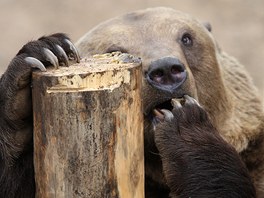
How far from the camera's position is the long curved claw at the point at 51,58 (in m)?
4.81

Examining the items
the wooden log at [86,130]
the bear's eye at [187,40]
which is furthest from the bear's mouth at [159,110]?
the bear's eye at [187,40]

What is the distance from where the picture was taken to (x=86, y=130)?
4527 millimetres

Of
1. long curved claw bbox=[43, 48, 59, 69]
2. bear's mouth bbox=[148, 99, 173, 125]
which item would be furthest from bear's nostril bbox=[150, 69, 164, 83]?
long curved claw bbox=[43, 48, 59, 69]

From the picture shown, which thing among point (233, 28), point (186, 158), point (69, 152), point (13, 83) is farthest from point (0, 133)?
point (233, 28)

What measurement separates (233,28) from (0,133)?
429 inches

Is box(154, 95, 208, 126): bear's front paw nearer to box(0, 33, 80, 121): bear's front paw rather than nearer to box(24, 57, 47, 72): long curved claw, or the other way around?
box(0, 33, 80, 121): bear's front paw

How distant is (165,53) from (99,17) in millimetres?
10780

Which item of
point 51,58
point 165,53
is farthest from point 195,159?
point 51,58

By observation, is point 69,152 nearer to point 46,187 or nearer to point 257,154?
point 46,187

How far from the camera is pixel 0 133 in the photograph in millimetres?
5059

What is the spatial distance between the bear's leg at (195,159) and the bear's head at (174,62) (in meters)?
0.17

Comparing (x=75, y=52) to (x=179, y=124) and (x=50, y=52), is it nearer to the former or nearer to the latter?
(x=50, y=52)

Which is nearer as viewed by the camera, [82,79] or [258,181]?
[82,79]

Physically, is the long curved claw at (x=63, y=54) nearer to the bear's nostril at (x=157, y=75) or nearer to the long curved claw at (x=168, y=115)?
the bear's nostril at (x=157, y=75)
